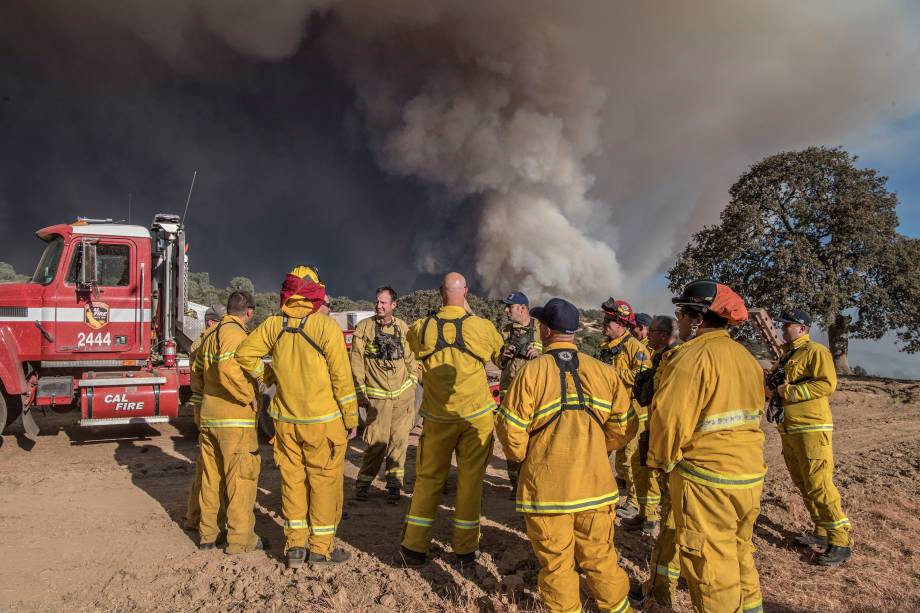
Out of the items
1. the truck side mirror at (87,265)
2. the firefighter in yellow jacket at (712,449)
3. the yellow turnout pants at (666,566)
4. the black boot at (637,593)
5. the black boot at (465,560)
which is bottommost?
the black boot at (637,593)

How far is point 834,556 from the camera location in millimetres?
4352

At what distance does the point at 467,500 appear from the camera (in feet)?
12.8

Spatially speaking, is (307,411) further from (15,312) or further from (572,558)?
(15,312)

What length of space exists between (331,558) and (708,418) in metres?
2.89

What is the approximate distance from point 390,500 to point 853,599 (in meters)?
3.93

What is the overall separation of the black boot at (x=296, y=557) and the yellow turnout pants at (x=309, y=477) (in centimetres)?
3

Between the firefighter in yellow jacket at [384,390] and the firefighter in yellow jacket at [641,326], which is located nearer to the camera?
the firefighter in yellow jacket at [384,390]

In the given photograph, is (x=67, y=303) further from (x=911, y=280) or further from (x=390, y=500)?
(x=911, y=280)

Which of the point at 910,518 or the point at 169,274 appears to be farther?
the point at 169,274

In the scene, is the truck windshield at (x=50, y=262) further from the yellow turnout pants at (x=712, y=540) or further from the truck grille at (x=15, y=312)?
the yellow turnout pants at (x=712, y=540)

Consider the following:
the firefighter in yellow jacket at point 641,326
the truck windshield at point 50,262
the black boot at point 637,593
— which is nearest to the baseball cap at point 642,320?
the firefighter in yellow jacket at point 641,326

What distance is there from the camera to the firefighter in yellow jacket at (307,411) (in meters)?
3.84

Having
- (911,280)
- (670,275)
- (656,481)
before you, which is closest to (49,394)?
(656,481)

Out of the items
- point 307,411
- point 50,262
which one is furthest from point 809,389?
point 50,262
